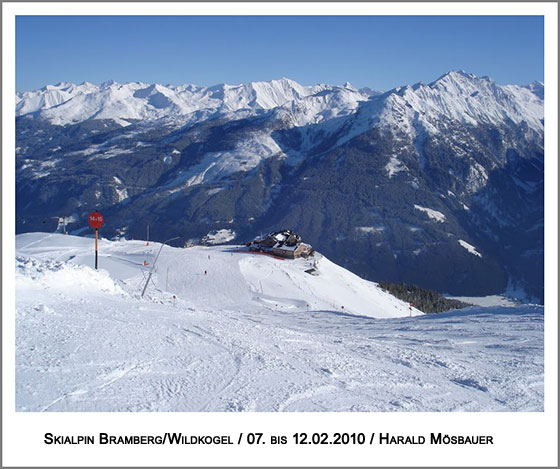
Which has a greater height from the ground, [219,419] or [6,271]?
[6,271]

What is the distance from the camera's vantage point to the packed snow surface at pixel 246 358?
1114 cm

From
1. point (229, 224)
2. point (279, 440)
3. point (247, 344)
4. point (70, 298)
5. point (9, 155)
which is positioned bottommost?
point (279, 440)

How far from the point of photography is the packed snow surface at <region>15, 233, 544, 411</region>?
11141 mm

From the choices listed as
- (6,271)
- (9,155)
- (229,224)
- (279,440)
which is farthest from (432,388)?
(229,224)

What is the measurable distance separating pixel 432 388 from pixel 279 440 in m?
4.96

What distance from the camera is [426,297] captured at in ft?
231

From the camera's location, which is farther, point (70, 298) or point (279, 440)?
point (70, 298)

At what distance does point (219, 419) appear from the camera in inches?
390

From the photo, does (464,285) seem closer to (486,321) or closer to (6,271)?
(486,321)

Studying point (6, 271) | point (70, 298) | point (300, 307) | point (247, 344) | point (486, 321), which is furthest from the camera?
point (300, 307)

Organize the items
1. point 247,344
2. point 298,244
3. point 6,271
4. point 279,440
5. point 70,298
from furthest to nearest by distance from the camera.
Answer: point 298,244
point 70,298
point 247,344
point 6,271
point 279,440

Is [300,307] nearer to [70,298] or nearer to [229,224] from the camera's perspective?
[70,298]

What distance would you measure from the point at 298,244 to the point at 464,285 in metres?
91.1

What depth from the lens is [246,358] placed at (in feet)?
45.7
